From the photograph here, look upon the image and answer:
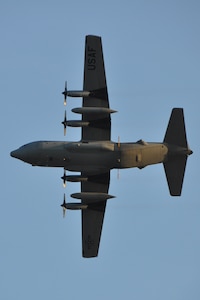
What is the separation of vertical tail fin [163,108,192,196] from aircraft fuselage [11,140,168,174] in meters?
1.37

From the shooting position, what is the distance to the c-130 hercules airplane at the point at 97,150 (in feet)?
188

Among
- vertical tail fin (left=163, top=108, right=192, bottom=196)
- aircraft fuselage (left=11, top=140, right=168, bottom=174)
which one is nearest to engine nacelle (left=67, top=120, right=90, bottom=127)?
aircraft fuselage (left=11, top=140, right=168, bottom=174)

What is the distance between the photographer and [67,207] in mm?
59094

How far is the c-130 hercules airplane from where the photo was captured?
57.3 meters

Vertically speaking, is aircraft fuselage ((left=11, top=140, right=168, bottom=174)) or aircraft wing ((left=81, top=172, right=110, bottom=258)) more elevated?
aircraft fuselage ((left=11, top=140, right=168, bottom=174))

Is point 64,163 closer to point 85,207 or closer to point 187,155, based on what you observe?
point 85,207

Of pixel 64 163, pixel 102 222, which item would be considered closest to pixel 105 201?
pixel 102 222

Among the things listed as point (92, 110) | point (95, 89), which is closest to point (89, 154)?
point (92, 110)

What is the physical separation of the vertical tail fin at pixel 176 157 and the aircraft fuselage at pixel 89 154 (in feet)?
4.51

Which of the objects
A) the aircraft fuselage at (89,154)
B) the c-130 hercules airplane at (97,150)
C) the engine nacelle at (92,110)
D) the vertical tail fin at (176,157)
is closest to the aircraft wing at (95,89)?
the c-130 hercules airplane at (97,150)

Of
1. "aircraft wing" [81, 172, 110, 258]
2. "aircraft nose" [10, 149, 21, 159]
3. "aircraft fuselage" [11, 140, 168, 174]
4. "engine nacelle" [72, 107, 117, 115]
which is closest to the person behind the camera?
"engine nacelle" [72, 107, 117, 115]

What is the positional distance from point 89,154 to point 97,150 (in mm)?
789

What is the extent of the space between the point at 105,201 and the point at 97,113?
8.74 m

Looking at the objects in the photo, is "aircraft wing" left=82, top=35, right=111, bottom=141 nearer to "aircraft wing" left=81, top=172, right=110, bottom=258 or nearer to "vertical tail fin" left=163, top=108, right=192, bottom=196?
"aircraft wing" left=81, top=172, right=110, bottom=258
